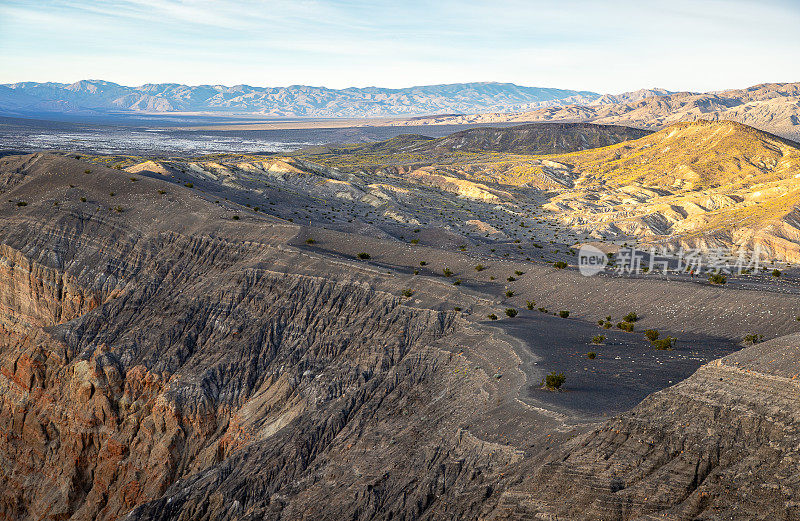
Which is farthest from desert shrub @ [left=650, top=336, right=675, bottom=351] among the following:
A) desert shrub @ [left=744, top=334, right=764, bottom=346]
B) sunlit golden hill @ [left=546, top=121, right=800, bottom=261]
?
sunlit golden hill @ [left=546, top=121, right=800, bottom=261]

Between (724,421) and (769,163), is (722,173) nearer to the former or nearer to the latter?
(769,163)

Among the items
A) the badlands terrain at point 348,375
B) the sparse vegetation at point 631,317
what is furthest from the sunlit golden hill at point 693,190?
the sparse vegetation at point 631,317

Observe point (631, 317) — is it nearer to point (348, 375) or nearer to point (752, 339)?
point (752, 339)

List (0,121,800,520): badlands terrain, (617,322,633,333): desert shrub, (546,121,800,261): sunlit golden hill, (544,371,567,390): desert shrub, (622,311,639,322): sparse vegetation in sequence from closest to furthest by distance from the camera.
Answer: (0,121,800,520): badlands terrain < (544,371,567,390): desert shrub < (617,322,633,333): desert shrub < (622,311,639,322): sparse vegetation < (546,121,800,261): sunlit golden hill

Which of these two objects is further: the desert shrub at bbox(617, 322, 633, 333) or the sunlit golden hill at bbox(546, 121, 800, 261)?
the sunlit golden hill at bbox(546, 121, 800, 261)

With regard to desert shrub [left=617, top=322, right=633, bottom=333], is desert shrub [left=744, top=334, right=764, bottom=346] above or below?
above

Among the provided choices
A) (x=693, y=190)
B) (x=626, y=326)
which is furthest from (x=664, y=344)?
(x=693, y=190)

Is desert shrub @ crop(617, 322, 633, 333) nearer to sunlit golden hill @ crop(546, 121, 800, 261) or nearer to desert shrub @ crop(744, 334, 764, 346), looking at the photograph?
desert shrub @ crop(744, 334, 764, 346)

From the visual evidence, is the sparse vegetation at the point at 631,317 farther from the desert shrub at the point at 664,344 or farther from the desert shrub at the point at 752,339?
the desert shrub at the point at 752,339
